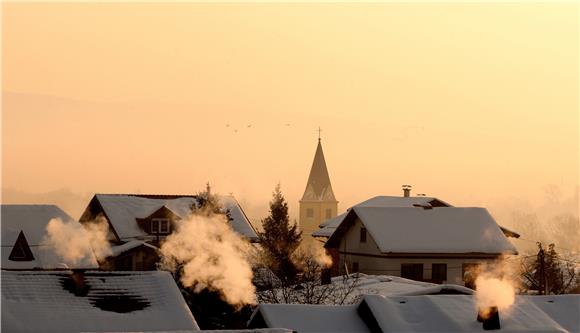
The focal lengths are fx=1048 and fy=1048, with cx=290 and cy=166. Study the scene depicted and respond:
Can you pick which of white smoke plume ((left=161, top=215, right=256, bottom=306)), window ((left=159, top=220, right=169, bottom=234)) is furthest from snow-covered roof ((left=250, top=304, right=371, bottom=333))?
window ((left=159, top=220, right=169, bottom=234))

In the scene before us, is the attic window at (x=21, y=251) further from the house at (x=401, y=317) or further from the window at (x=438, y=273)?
the house at (x=401, y=317)

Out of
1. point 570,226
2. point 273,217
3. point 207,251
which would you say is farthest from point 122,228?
point 570,226

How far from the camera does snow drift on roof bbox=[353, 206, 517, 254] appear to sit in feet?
228

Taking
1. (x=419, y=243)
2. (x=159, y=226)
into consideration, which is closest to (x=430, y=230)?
(x=419, y=243)

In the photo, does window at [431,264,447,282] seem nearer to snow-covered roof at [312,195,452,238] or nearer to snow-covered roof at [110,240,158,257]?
snow-covered roof at [312,195,452,238]

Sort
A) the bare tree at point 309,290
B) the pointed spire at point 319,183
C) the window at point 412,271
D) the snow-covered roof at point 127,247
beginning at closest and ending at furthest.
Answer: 1. the bare tree at point 309,290
2. the window at point 412,271
3. the snow-covered roof at point 127,247
4. the pointed spire at point 319,183

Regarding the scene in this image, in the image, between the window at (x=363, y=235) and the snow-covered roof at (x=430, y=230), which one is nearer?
the snow-covered roof at (x=430, y=230)

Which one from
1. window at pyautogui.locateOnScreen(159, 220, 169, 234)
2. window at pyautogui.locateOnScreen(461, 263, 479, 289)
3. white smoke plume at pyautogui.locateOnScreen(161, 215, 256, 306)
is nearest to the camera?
white smoke plume at pyautogui.locateOnScreen(161, 215, 256, 306)

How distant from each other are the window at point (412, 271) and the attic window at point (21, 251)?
79.4 ft

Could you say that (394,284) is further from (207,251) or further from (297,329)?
(297,329)

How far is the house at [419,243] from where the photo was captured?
226 feet

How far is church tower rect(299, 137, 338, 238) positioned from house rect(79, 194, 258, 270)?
6797cm

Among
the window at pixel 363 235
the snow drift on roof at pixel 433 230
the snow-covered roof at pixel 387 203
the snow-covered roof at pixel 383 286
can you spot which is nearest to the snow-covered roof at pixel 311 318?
the snow-covered roof at pixel 383 286

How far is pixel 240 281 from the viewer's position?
4756 centimetres
